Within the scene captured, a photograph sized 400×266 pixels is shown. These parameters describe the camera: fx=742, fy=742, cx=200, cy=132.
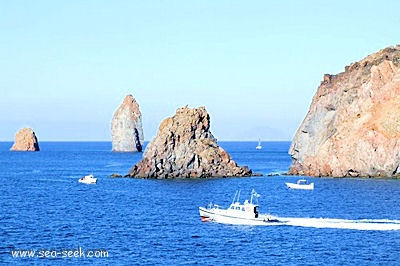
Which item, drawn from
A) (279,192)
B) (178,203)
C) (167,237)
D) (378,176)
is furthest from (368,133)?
(167,237)

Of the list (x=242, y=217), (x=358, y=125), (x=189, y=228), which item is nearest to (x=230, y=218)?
(x=242, y=217)

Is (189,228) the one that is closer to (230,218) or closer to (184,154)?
(230,218)

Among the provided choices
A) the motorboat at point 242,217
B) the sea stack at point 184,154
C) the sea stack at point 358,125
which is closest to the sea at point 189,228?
the motorboat at point 242,217

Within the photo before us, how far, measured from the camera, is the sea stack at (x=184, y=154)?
165625mm

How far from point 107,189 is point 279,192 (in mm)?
35064

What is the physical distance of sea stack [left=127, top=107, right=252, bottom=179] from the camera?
16562cm

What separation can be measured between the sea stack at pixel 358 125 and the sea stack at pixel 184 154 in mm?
22605

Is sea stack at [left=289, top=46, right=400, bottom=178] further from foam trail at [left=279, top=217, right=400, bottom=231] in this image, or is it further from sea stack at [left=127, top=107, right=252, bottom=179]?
foam trail at [left=279, top=217, right=400, bottom=231]

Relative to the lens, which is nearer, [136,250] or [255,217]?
[136,250]

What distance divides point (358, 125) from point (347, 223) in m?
72.7

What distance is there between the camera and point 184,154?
166000 millimetres

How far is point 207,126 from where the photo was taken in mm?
173625

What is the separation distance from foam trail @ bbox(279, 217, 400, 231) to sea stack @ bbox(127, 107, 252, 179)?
69808 mm

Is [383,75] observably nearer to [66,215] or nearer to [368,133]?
[368,133]
